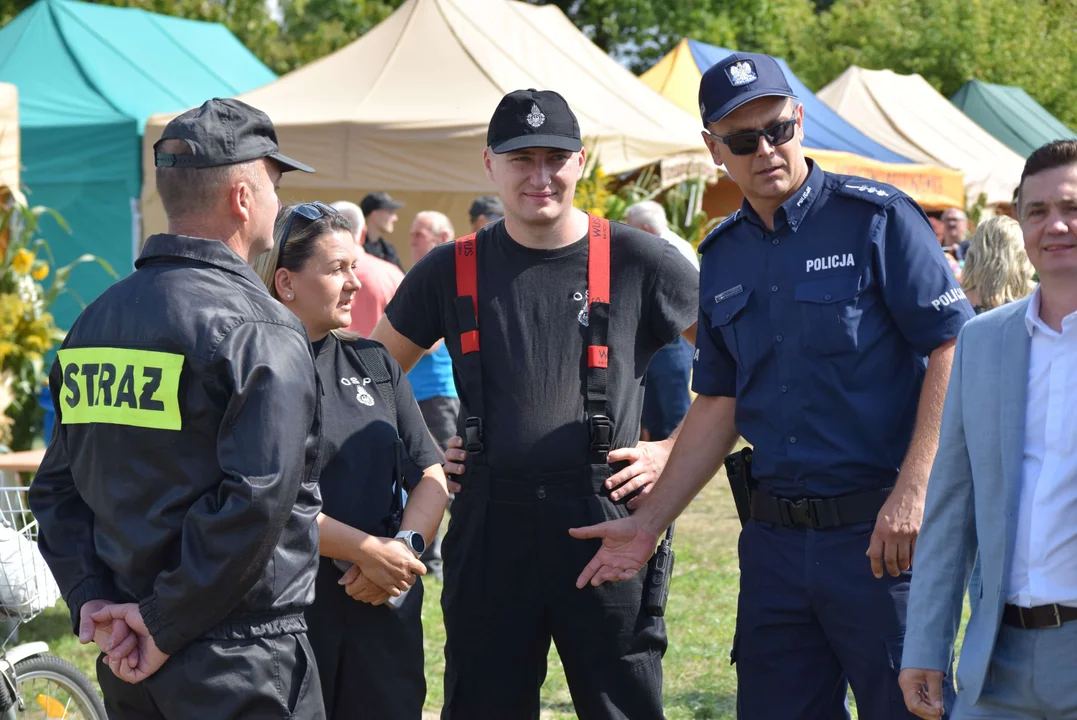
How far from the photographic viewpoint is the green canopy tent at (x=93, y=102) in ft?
44.1

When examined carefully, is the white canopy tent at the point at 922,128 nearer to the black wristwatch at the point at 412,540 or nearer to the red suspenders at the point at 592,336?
the red suspenders at the point at 592,336

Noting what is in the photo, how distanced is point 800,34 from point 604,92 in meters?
28.7

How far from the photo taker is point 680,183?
1336 cm

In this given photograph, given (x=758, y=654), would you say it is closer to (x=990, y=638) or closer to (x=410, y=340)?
(x=990, y=638)

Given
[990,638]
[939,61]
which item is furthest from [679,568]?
[939,61]

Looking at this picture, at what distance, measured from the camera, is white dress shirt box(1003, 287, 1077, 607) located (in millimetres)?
2531

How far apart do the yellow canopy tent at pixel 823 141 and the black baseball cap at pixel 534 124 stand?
1301 cm

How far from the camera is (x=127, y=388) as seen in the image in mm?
2527

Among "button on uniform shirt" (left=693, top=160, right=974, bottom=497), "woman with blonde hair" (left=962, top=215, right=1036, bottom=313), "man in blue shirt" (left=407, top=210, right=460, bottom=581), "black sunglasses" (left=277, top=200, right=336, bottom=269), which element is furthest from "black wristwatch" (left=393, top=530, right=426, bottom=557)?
"man in blue shirt" (left=407, top=210, right=460, bottom=581)

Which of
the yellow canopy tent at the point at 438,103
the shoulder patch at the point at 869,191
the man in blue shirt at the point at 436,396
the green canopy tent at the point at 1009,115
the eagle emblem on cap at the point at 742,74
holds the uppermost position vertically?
the green canopy tent at the point at 1009,115

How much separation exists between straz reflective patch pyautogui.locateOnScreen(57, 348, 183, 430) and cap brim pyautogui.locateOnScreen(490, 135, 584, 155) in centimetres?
138

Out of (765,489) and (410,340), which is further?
(410,340)

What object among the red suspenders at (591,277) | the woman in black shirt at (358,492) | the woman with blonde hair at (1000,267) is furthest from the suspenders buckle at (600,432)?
the woman with blonde hair at (1000,267)

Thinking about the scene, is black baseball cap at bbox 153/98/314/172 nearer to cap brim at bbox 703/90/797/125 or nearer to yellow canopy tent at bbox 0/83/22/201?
cap brim at bbox 703/90/797/125
